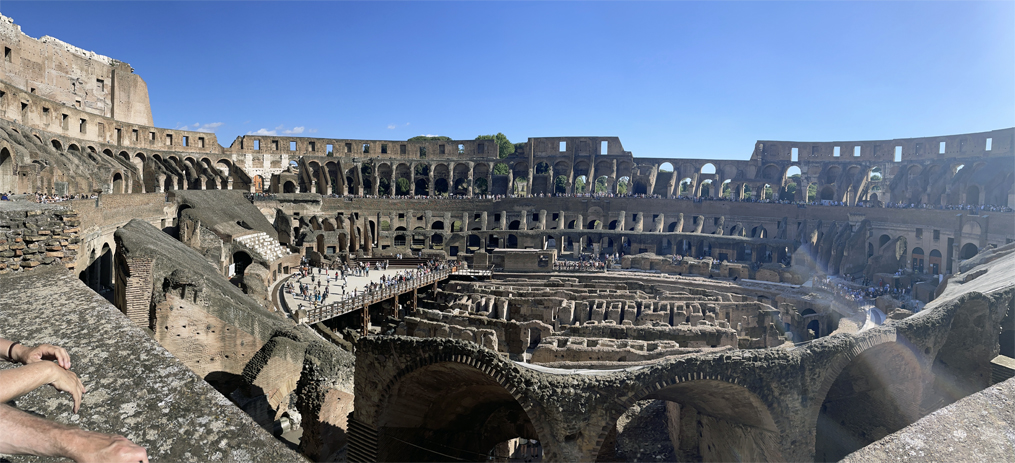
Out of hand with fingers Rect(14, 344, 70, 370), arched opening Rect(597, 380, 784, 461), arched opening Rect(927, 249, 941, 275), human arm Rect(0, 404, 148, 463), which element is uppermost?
hand with fingers Rect(14, 344, 70, 370)

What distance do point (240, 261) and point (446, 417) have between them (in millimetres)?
22623

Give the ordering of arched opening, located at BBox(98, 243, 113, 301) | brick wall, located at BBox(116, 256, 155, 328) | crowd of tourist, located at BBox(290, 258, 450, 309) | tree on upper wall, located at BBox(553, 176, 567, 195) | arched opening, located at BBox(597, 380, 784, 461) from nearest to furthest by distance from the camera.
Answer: arched opening, located at BBox(597, 380, 784, 461)
brick wall, located at BBox(116, 256, 155, 328)
arched opening, located at BBox(98, 243, 113, 301)
crowd of tourist, located at BBox(290, 258, 450, 309)
tree on upper wall, located at BBox(553, 176, 567, 195)

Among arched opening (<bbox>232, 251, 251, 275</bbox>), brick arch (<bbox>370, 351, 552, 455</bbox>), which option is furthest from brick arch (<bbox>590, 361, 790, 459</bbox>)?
arched opening (<bbox>232, 251, 251, 275</bbox>)

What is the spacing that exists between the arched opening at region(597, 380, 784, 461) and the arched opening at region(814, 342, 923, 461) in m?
2.45

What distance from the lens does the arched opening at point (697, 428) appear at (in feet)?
34.6

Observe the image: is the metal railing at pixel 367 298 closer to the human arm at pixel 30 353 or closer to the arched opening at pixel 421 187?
the human arm at pixel 30 353

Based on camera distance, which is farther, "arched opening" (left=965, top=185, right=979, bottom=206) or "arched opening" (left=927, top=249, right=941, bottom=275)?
"arched opening" (left=965, top=185, right=979, bottom=206)

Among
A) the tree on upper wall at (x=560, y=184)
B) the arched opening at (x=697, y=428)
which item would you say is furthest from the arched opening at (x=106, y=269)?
the tree on upper wall at (x=560, y=184)

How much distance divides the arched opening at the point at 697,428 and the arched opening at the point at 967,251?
26.7m

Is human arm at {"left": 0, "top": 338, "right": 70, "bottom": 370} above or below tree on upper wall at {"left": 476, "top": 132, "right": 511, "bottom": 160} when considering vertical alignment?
below

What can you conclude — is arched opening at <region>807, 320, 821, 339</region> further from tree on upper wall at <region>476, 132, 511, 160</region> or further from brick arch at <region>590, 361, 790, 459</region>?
tree on upper wall at <region>476, 132, 511, 160</region>

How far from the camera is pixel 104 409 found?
323 centimetres

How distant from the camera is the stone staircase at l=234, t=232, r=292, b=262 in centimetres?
2970

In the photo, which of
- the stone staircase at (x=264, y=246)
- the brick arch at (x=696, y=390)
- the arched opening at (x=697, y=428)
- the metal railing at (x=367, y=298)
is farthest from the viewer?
the stone staircase at (x=264, y=246)
